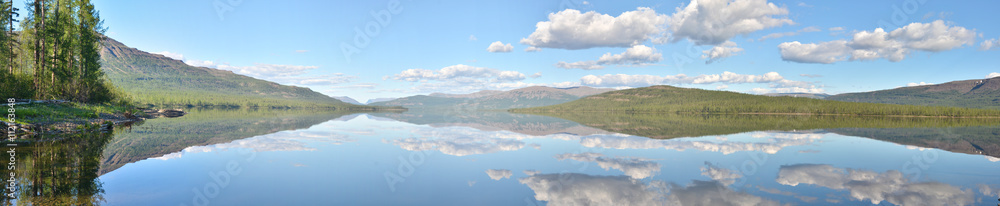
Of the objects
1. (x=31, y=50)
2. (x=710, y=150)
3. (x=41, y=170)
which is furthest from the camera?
(x=31, y=50)

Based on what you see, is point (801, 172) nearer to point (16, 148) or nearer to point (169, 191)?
point (169, 191)

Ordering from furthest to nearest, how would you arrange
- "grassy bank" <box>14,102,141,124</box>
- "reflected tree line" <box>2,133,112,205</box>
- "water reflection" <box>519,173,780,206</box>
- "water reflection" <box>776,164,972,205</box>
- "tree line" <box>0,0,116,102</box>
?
"tree line" <box>0,0,116,102</box>
"grassy bank" <box>14,102,141,124</box>
"water reflection" <box>776,164,972,205</box>
"water reflection" <box>519,173,780,206</box>
"reflected tree line" <box>2,133,112,205</box>

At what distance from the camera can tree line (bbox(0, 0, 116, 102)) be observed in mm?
41406

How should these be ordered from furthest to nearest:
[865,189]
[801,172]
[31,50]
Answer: [31,50] → [801,172] → [865,189]

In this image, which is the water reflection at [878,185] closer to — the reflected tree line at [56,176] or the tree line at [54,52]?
the reflected tree line at [56,176]

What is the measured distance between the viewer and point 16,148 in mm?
18703

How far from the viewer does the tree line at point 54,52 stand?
4141 centimetres

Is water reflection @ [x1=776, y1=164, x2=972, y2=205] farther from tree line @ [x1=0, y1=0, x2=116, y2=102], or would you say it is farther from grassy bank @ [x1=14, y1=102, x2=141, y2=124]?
tree line @ [x1=0, y1=0, x2=116, y2=102]

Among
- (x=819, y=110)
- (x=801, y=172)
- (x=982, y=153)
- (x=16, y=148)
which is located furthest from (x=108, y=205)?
(x=819, y=110)

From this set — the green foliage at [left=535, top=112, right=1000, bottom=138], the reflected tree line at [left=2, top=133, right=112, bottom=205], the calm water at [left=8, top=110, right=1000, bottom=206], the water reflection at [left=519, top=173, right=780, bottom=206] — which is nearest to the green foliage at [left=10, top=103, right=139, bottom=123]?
the calm water at [left=8, top=110, right=1000, bottom=206]

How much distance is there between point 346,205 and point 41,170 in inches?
437

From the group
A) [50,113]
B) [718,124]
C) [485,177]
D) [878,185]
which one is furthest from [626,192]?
[718,124]

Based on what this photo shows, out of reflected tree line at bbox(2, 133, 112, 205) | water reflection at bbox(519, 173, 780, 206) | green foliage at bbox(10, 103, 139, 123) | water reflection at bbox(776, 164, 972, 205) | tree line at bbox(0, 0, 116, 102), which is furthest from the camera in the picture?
tree line at bbox(0, 0, 116, 102)

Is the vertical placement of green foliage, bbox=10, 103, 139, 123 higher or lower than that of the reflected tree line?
higher
